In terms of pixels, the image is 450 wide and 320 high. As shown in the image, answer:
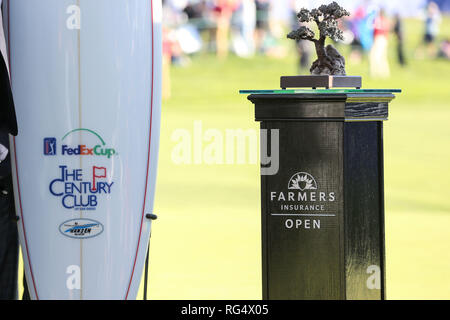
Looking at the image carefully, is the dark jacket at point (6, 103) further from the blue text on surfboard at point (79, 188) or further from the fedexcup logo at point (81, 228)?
the fedexcup logo at point (81, 228)

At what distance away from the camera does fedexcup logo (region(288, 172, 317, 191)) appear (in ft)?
8.09

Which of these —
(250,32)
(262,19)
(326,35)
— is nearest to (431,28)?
(262,19)

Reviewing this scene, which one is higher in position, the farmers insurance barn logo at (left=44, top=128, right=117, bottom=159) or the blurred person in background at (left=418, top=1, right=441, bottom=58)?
the blurred person in background at (left=418, top=1, right=441, bottom=58)

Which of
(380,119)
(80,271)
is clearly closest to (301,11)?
(380,119)

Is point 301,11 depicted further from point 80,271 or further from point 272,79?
point 272,79

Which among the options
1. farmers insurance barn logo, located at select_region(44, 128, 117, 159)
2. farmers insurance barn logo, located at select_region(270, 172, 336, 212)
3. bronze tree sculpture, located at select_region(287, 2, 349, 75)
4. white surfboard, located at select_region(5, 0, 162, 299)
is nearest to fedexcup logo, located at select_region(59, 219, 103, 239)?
white surfboard, located at select_region(5, 0, 162, 299)

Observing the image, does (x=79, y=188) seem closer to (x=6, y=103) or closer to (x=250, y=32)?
(x=6, y=103)

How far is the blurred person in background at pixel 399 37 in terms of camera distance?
10414 mm

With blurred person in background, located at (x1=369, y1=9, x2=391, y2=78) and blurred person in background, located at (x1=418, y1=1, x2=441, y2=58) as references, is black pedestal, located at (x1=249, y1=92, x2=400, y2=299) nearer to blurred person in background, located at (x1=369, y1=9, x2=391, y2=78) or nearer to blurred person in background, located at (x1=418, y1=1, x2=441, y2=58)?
blurred person in background, located at (x1=369, y1=9, x2=391, y2=78)

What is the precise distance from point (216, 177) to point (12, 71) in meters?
4.11

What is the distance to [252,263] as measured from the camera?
4391mm

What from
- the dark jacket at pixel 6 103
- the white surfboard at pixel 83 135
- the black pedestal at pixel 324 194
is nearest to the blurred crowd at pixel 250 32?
the white surfboard at pixel 83 135

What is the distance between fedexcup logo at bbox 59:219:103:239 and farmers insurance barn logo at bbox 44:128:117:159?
0.25 metres

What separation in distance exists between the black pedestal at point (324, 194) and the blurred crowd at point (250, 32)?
7.55 meters
